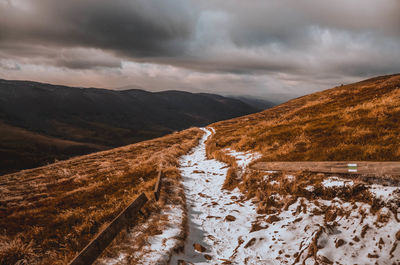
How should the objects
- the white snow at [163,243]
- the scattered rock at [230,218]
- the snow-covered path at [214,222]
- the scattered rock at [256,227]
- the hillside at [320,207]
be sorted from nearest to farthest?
1. the hillside at [320,207]
2. the white snow at [163,243]
3. the snow-covered path at [214,222]
4. the scattered rock at [256,227]
5. the scattered rock at [230,218]

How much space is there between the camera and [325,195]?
7.20 metres

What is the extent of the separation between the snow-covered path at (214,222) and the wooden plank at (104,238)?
2.18 metres

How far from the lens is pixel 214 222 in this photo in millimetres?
8031

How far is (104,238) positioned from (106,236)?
0.08m

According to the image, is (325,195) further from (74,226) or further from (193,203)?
(74,226)

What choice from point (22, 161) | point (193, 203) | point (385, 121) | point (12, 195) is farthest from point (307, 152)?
point (22, 161)

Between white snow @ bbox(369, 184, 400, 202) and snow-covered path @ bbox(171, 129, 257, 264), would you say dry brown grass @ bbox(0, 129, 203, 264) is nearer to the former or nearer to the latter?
snow-covered path @ bbox(171, 129, 257, 264)

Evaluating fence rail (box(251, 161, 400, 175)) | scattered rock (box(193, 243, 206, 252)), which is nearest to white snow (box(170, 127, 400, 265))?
scattered rock (box(193, 243, 206, 252))

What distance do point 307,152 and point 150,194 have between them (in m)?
8.73

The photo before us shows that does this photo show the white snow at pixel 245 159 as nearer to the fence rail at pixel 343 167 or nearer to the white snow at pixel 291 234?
the fence rail at pixel 343 167

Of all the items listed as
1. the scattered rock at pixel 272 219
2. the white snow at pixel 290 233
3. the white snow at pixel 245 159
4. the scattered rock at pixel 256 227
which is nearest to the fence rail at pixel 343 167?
the white snow at pixel 290 233

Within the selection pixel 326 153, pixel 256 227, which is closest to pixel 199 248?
pixel 256 227

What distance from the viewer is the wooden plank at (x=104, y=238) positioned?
201 inches

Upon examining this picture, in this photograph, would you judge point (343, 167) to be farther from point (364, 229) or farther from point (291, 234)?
point (291, 234)
